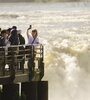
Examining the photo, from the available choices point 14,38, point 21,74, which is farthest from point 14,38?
point 21,74

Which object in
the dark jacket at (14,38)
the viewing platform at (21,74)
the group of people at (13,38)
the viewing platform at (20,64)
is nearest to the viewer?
the viewing platform at (20,64)

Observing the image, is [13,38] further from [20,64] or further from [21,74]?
[21,74]

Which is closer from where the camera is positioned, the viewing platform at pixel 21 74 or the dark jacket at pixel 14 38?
the viewing platform at pixel 21 74

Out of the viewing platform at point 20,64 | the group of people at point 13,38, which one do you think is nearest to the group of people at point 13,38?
the group of people at point 13,38

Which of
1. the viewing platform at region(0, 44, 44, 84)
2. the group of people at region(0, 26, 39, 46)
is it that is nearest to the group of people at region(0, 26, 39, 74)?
the group of people at region(0, 26, 39, 46)

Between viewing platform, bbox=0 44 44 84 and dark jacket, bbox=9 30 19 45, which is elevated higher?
dark jacket, bbox=9 30 19 45

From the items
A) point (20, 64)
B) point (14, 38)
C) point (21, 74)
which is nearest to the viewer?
point (21, 74)

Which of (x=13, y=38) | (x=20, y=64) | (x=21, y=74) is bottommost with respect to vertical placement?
(x=21, y=74)

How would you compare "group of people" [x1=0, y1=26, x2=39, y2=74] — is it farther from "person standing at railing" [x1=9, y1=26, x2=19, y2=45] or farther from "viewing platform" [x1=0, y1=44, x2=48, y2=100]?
"viewing platform" [x1=0, y1=44, x2=48, y2=100]

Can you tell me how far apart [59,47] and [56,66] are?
11.8 meters

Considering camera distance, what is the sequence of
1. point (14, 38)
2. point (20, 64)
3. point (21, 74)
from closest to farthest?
point (21, 74)
point (20, 64)
point (14, 38)

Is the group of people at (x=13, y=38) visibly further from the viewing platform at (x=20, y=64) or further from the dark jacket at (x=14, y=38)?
the viewing platform at (x=20, y=64)

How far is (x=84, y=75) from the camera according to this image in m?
40.7

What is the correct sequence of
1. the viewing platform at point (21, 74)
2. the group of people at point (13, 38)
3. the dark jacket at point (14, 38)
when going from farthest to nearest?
the dark jacket at point (14, 38)
the group of people at point (13, 38)
the viewing platform at point (21, 74)
